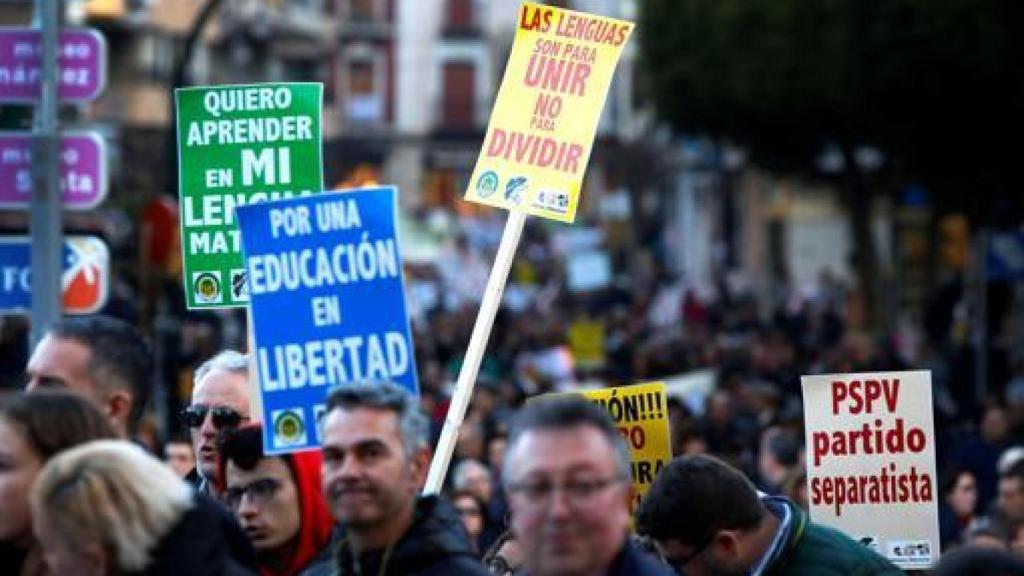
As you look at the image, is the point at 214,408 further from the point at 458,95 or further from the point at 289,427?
the point at 458,95

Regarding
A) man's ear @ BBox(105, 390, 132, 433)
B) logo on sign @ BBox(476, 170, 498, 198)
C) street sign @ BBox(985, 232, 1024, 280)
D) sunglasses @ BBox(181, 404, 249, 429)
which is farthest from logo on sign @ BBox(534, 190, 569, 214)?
street sign @ BBox(985, 232, 1024, 280)

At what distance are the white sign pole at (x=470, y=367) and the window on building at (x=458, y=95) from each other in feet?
308

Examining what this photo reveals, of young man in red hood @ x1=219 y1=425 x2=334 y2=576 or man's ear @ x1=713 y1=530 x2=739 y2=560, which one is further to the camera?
man's ear @ x1=713 y1=530 x2=739 y2=560

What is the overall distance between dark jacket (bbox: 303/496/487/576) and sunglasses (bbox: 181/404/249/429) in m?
1.84

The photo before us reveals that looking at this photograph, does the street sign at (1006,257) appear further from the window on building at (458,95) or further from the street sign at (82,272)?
the window on building at (458,95)

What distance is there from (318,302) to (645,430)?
267cm

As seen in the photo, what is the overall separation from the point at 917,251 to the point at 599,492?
177 feet

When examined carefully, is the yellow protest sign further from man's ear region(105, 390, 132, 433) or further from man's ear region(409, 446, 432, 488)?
man's ear region(409, 446, 432, 488)

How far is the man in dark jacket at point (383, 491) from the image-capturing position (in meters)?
6.77

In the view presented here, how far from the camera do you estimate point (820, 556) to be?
27.5 ft

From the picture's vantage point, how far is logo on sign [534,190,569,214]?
9719mm

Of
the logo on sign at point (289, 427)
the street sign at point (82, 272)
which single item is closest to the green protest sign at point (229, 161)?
the logo on sign at point (289, 427)

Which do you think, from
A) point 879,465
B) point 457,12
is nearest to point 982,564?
point 879,465

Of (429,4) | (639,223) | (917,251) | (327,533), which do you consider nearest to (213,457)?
(327,533)
